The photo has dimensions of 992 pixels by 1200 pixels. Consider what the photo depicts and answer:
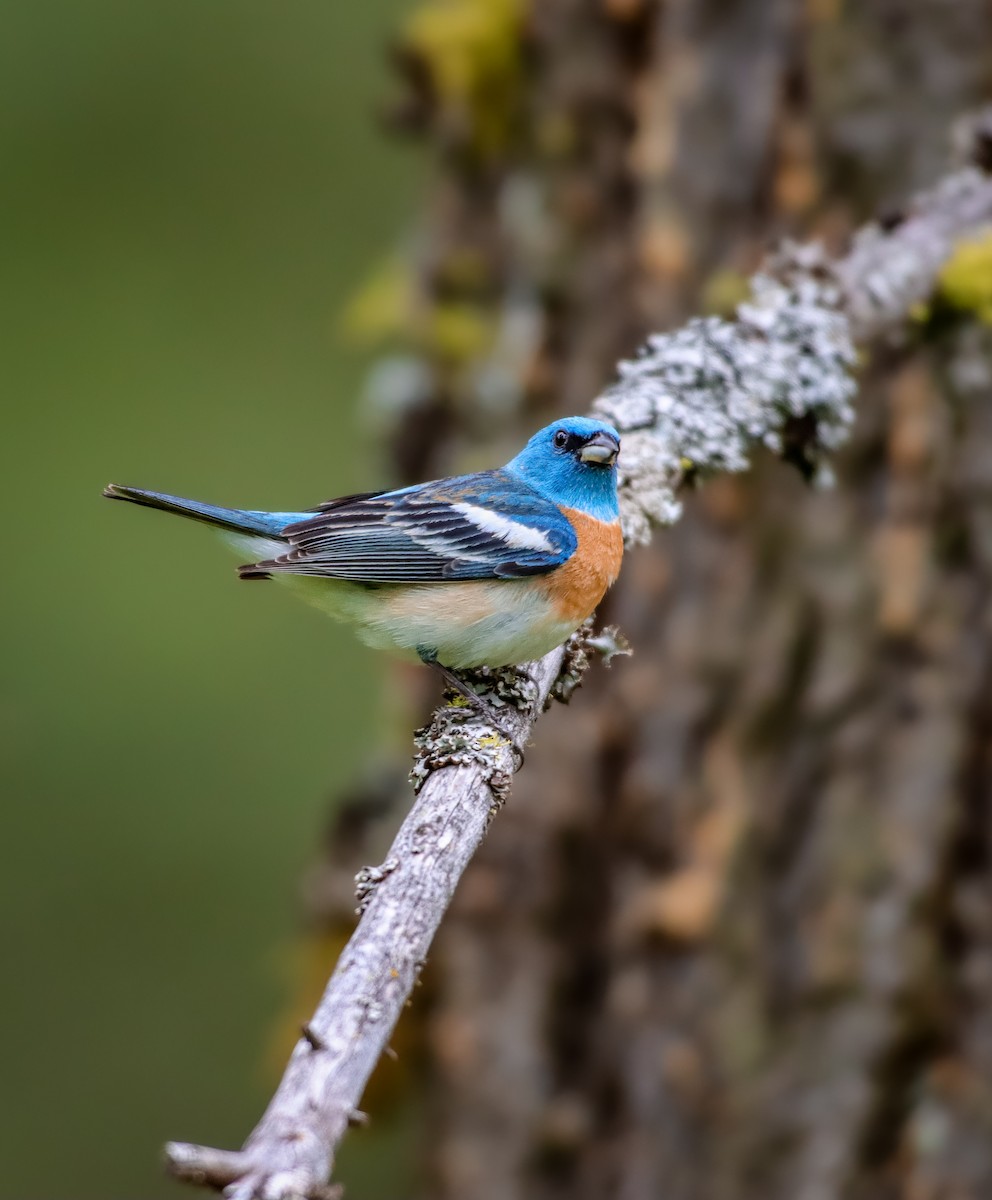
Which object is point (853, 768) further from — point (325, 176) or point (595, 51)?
point (325, 176)

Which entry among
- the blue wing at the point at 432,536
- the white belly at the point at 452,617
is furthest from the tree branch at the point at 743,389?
the blue wing at the point at 432,536

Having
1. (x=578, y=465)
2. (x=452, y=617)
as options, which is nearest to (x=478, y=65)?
(x=578, y=465)

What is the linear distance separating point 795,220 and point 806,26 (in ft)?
2.19

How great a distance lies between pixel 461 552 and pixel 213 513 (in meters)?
0.75

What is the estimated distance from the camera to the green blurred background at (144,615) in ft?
24.6

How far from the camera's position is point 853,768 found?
437cm

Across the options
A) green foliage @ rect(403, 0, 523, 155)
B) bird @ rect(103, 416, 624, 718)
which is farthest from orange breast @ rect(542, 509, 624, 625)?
green foliage @ rect(403, 0, 523, 155)

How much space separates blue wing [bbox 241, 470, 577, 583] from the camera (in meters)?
3.65

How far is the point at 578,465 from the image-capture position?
150 inches

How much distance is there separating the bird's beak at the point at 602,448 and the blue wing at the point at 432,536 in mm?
265

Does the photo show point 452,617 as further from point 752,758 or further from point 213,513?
point 752,758

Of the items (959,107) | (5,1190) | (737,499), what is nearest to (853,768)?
(737,499)

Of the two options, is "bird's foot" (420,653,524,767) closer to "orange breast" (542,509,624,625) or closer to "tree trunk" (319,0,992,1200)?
"orange breast" (542,509,624,625)

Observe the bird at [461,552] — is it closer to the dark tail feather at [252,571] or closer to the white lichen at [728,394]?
the dark tail feather at [252,571]
